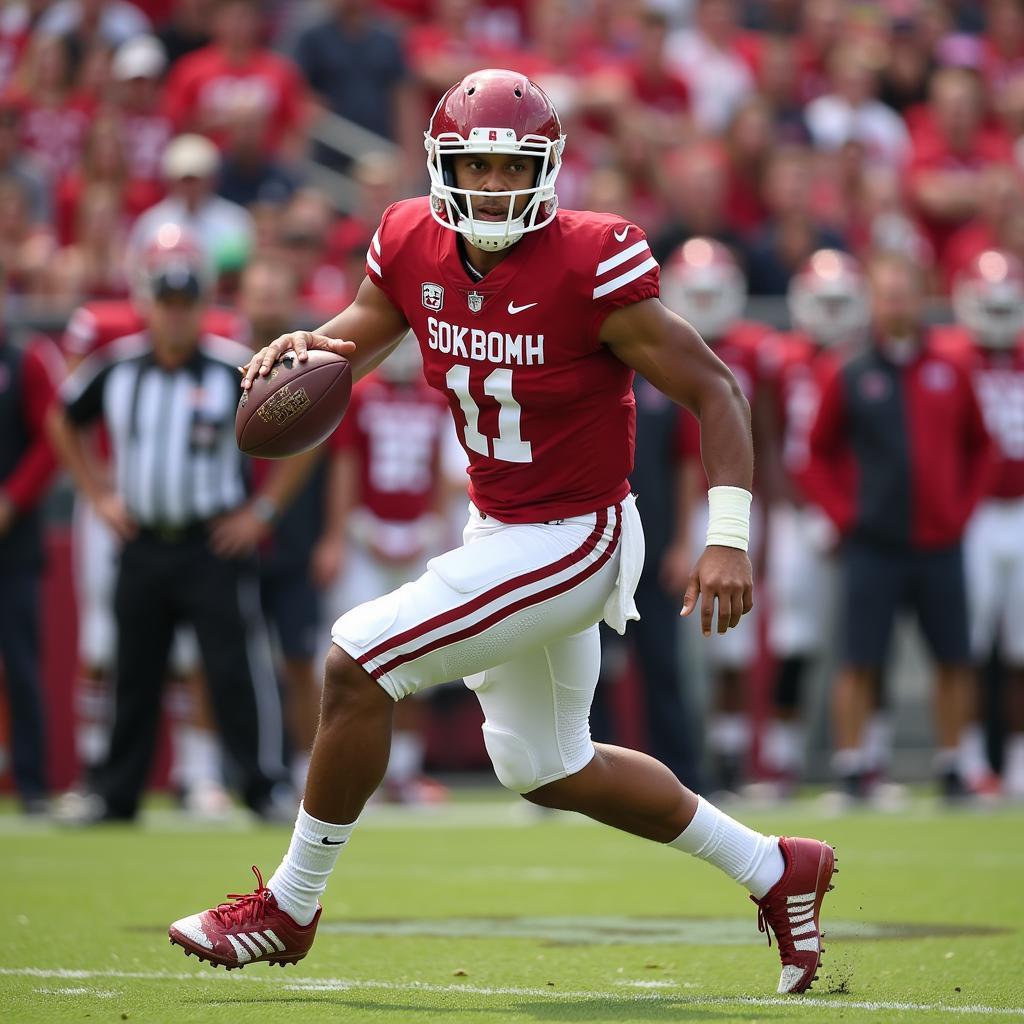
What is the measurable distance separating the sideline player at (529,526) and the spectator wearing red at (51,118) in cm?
670

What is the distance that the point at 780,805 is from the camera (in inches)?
340

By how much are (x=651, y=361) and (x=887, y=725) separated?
20.4 ft

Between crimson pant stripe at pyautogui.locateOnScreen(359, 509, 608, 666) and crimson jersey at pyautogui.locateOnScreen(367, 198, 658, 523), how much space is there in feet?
0.39

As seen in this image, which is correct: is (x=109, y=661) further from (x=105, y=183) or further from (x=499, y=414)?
Result: (x=499, y=414)

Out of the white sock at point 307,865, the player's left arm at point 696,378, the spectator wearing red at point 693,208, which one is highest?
the player's left arm at point 696,378

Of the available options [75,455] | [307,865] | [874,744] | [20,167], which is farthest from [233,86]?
[307,865]

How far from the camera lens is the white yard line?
3656 millimetres

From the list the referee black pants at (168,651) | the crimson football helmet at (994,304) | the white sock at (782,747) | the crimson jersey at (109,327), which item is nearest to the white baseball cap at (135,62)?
the crimson jersey at (109,327)

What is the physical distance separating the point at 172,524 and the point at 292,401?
3523mm

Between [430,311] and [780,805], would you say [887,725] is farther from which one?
[430,311]

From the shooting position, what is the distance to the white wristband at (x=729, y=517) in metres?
3.80

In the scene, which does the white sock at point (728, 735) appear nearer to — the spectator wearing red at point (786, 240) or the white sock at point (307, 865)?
the spectator wearing red at point (786, 240)

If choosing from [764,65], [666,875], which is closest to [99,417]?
[666,875]

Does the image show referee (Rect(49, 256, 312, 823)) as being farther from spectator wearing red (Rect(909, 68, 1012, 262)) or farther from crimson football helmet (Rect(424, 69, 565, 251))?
spectator wearing red (Rect(909, 68, 1012, 262))
